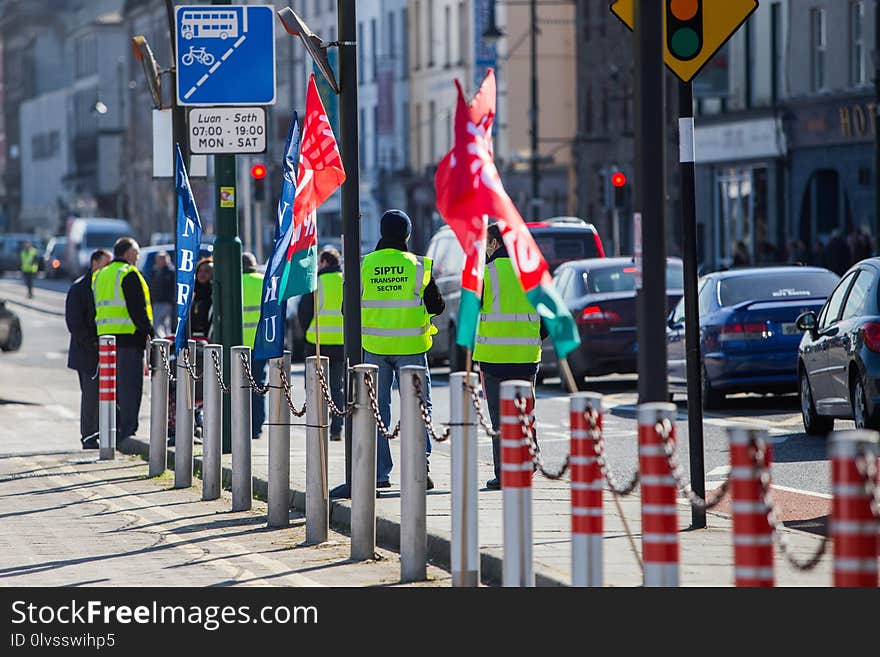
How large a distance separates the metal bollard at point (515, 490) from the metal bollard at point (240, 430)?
480cm

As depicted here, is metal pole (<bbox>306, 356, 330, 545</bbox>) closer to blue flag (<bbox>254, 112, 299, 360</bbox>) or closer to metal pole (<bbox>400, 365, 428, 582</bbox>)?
metal pole (<bbox>400, 365, 428, 582</bbox>)

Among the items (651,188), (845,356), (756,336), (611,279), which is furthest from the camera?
(611,279)

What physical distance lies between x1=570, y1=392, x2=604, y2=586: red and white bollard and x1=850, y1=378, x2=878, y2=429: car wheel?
838cm

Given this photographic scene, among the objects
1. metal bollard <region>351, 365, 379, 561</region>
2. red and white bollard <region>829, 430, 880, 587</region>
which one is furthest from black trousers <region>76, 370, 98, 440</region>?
red and white bollard <region>829, 430, 880, 587</region>

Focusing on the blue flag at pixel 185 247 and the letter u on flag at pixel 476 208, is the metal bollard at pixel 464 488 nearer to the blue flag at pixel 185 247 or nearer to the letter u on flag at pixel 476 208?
the letter u on flag at pixel 476 208

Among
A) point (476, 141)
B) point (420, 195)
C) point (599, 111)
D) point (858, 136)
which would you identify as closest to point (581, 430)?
point (476, 141)

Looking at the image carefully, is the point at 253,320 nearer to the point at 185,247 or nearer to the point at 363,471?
the point at 185,247

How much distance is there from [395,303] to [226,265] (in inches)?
145

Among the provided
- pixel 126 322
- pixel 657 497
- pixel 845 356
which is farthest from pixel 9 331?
pixel 657 497

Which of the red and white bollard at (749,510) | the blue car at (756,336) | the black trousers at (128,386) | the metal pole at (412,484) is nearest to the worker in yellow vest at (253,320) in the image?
the black trousers at (128,386)

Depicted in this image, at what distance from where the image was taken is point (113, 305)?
19.2 metres

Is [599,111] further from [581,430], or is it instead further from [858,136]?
[581,430]

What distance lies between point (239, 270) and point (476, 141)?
842 cm

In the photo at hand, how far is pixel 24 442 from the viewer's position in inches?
807
